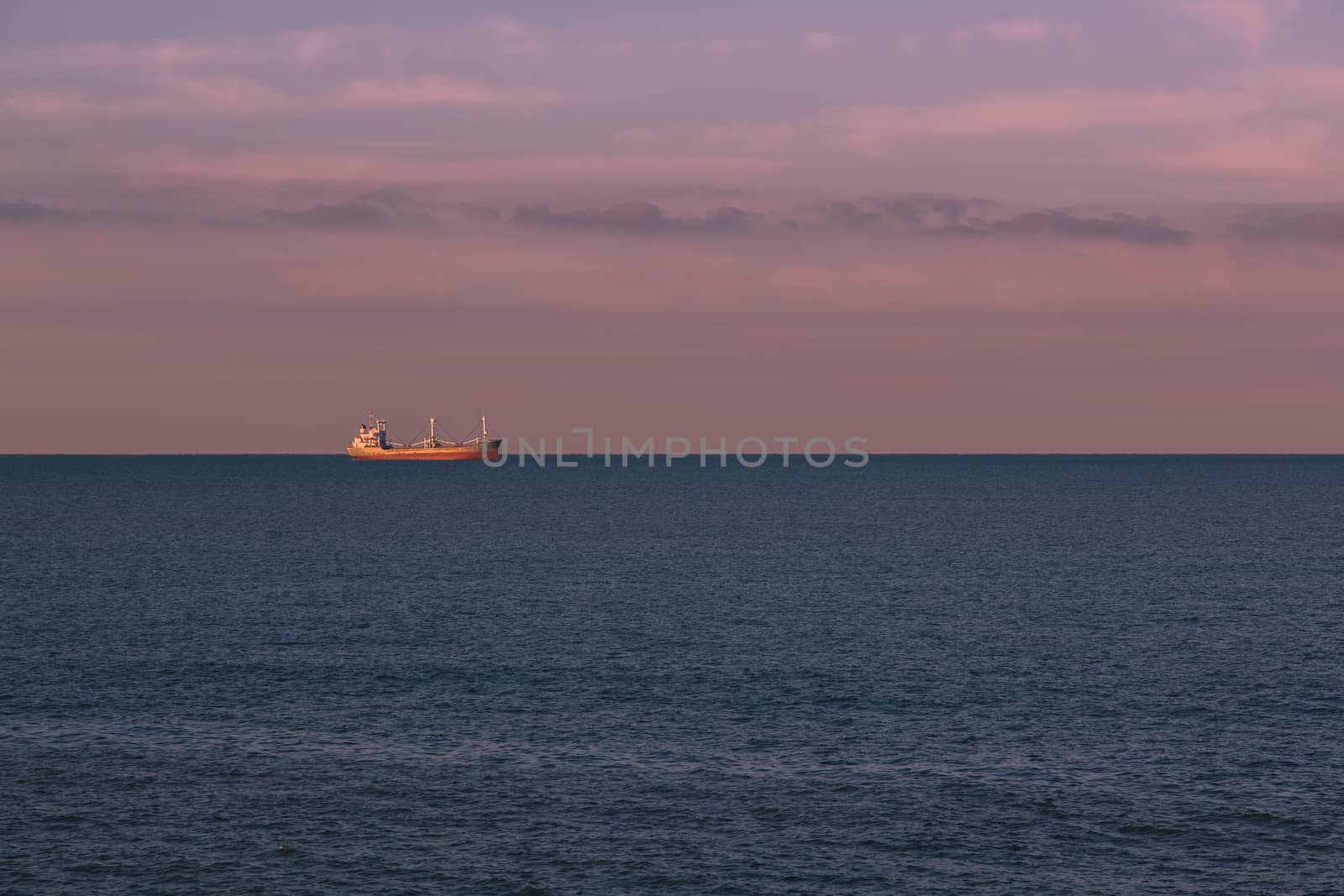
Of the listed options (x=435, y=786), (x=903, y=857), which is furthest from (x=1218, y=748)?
(x=435, y=786)

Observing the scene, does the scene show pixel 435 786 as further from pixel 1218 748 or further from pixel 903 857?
pixel 1218 748

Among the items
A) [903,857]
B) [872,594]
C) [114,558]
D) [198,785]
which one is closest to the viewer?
[903,857]

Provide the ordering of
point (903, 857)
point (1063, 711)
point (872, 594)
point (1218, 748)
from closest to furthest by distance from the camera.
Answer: point (903, 857), point (1218, 748), point (1063, 711), point (872, 594)

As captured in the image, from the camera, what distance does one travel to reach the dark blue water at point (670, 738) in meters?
48.4

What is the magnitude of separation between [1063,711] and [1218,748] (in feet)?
31.4

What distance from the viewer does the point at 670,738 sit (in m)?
64.0

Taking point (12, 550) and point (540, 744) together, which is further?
point (12, 550)

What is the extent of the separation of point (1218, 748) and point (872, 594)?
188 ft

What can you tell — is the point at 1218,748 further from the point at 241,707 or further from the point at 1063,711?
the point at 241,707

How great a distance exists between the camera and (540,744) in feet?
206

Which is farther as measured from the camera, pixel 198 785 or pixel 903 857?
pixel 198 785

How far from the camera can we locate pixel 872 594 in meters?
119

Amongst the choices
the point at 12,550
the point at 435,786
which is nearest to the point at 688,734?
the point at 435,786

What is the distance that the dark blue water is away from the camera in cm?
4838
